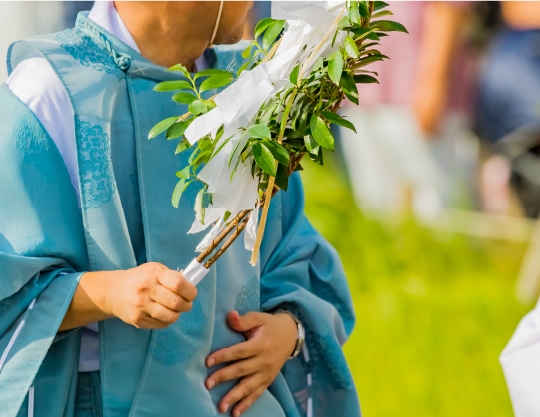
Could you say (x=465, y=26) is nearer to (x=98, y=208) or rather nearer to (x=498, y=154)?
(x=498, y=154)

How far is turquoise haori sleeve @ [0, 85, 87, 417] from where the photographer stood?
0.95 m

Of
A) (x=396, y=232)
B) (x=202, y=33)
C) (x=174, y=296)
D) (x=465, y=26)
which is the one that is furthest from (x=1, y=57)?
(x=465, y=26)

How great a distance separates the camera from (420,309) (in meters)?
3.16

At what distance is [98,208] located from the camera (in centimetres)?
99

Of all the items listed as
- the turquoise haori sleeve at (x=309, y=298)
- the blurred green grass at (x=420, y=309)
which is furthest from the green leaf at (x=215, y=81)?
the blurred green grass at (x=420, y=309)

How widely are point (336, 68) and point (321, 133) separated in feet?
0.29

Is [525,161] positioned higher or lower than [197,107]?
lower

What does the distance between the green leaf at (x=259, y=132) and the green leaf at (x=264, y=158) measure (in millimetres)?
18

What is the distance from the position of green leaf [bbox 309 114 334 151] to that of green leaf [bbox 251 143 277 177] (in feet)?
0.22

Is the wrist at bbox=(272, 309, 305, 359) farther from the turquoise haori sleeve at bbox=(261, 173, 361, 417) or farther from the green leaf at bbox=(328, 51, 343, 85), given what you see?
the green leaf at bbox=(328, 51, 343, 85)

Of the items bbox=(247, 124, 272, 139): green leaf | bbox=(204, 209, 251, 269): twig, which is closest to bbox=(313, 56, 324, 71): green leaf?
bbox=(247, 124, 272, 139): green leaf

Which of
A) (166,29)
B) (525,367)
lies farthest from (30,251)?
(525,367)

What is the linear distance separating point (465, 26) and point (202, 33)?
106 inches

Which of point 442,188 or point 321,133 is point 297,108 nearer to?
point 321,133
